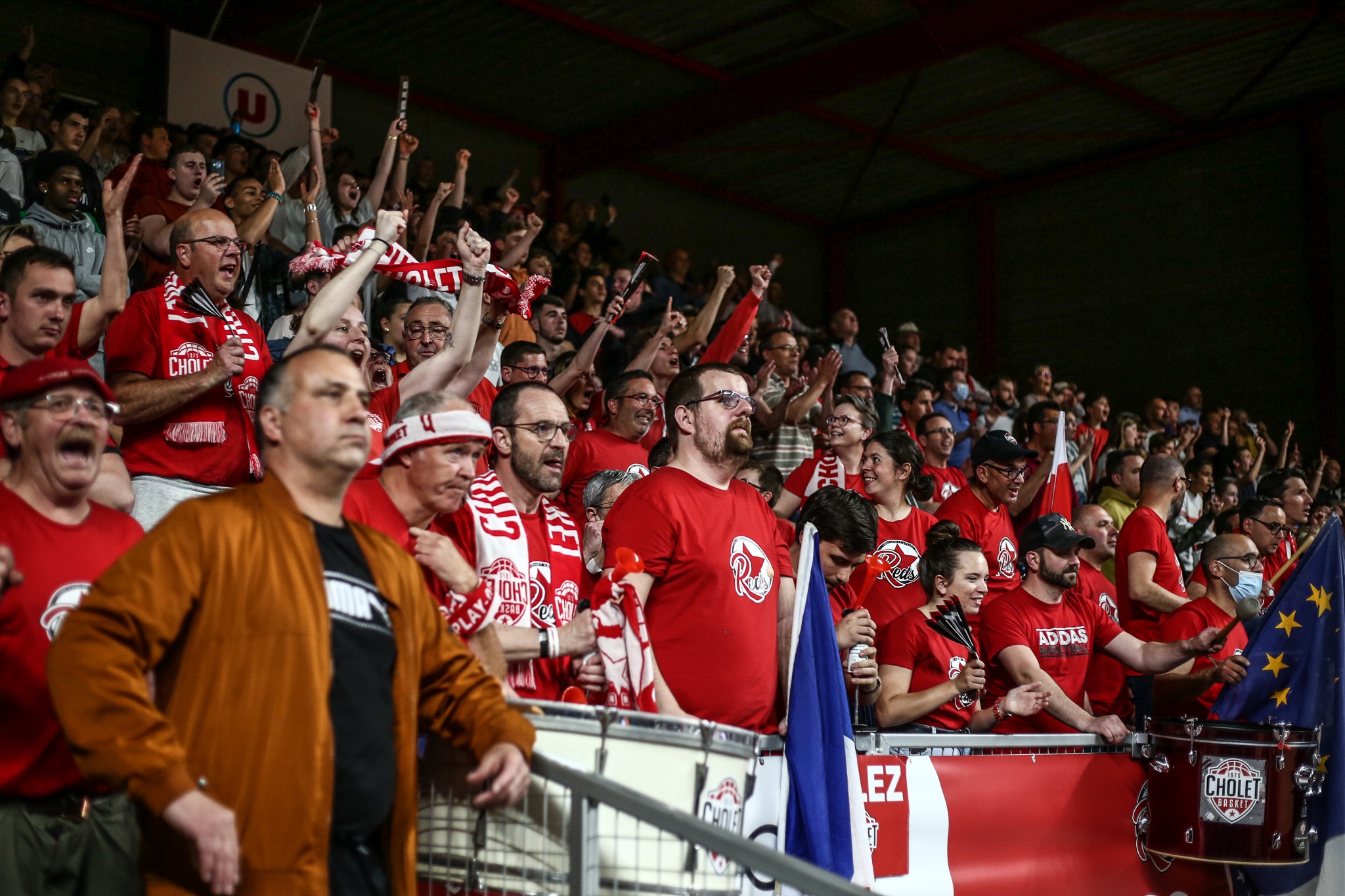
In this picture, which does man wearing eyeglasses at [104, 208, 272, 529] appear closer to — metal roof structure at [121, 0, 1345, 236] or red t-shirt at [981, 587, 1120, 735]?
red t-shirt at [981, 587, 1120, 735]

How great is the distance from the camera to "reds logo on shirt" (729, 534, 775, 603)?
447 cm

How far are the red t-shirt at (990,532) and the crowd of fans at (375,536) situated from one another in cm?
3

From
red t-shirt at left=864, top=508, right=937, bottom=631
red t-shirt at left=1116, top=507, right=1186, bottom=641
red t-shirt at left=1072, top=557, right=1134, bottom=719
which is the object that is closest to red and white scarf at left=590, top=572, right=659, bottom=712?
red t-shirt at left=864, top=508, right=937, bottom=631

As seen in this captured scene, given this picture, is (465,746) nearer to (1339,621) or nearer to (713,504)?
(713,504)

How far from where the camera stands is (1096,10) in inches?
512

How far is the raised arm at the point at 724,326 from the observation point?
28.9ft

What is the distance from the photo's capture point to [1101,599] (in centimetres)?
709

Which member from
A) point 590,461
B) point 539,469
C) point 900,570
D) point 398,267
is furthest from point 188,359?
point 900,570

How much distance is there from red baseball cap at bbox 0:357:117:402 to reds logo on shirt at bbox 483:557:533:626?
1300 mm

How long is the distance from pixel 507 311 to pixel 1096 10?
9474mm

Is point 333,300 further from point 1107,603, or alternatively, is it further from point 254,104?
point 254,104

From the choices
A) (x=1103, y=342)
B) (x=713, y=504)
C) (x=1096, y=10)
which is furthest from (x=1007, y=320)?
(x=713, y=504)

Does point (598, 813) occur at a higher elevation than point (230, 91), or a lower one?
lower

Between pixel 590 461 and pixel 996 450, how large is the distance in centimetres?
262
